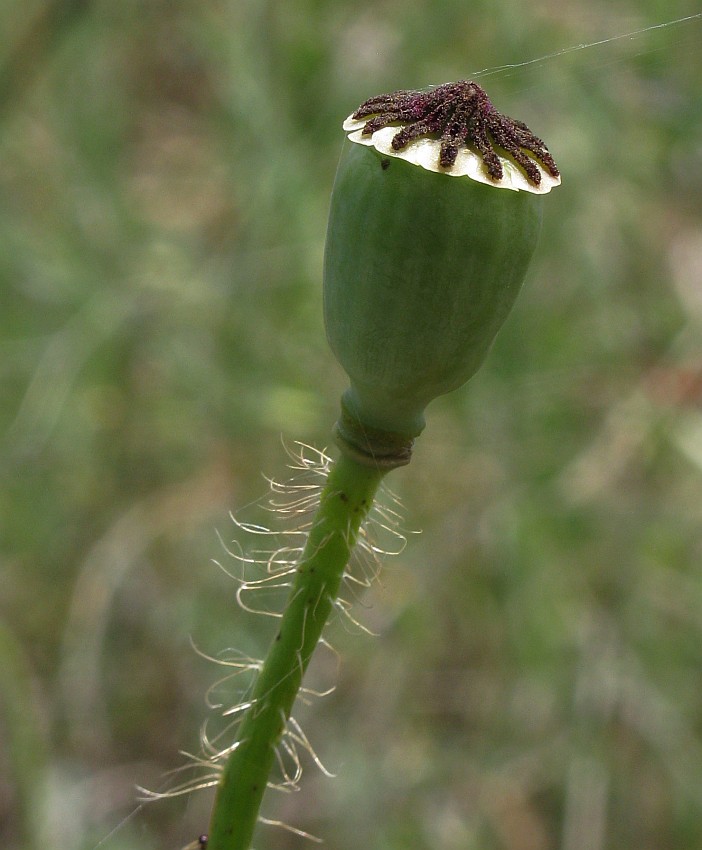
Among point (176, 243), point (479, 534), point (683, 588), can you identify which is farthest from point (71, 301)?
point (683, 588)

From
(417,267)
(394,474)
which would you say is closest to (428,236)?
(417,267)

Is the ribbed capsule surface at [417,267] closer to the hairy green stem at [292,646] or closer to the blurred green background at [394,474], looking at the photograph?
the hairy green stem at [292,646]

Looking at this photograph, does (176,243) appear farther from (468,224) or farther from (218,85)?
(468,224)

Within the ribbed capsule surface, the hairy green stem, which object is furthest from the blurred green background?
the ribbed capsule surface

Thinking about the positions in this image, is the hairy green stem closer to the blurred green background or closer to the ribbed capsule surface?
the ribbed capsule surface

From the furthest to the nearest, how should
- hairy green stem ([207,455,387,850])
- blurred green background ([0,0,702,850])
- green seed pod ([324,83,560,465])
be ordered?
1. blurred green background ([0,0,702,850])
2. hairy green stem ([207,455,387,850])
3. green seed pod ([324,83,560,465])

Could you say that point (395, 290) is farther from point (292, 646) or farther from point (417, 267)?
point (292, 646)
